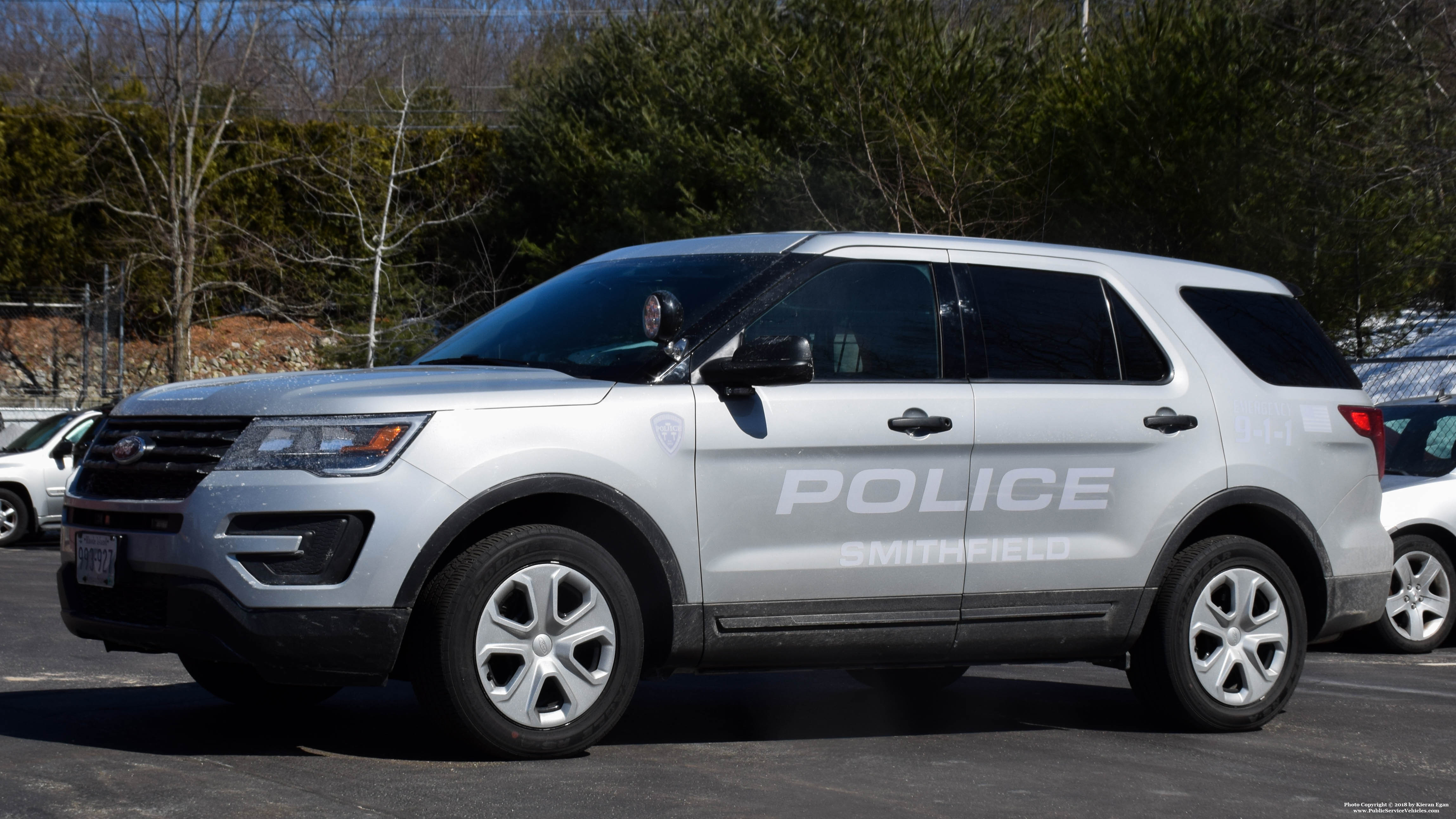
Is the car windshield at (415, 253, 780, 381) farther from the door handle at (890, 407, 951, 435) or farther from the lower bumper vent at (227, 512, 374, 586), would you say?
the lower bumper vent at (227, 512, 374, 586)

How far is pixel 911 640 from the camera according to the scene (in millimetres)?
5664

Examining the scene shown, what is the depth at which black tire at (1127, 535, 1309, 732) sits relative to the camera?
6184 millimetres

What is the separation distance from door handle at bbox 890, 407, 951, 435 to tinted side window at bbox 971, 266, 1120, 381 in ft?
1.16

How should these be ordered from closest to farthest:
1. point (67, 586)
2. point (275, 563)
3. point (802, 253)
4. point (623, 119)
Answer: point (275, 563), point (67, 586), point (802, 253), point (623, 119)

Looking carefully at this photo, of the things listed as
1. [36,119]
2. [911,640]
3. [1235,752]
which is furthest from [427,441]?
[36,119]

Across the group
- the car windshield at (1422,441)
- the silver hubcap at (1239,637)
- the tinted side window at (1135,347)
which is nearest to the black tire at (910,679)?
the silver hubcap at (1239,637)

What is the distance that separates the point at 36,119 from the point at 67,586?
27133 mm

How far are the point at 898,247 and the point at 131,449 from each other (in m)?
2.76

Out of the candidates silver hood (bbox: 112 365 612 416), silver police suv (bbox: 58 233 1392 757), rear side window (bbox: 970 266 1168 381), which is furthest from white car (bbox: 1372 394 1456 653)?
silver hood (bbox: 112 365 612 416)

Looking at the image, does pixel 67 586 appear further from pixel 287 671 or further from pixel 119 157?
pixel 119 157

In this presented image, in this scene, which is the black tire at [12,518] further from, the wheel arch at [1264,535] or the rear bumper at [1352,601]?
the rear bumper at [1352,601]

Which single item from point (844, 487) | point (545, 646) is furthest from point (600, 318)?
point (545, 646)

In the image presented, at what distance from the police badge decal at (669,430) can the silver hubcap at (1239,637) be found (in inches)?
90.9

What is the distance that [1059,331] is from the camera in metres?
6.15
